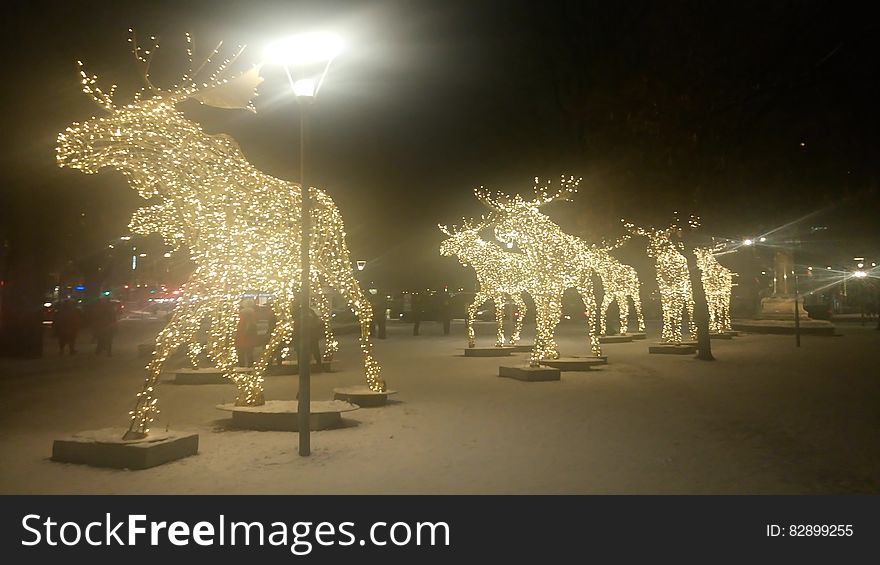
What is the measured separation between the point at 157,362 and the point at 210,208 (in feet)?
7.73

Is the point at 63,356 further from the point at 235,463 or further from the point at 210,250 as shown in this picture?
the point at 235,463

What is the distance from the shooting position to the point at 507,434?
9156mm

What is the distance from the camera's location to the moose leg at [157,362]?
7.94m

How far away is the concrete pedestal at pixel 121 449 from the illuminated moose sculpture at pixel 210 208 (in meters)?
0.27

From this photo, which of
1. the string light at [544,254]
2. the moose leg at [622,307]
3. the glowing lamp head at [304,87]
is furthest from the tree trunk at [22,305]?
the moose leg at [622,307]

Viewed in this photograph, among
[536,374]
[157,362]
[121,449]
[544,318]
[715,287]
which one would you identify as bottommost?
[121,449]

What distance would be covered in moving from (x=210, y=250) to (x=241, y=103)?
6.48 feet

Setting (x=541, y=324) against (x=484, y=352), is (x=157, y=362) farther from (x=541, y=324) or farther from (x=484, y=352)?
(x=484, y=352)

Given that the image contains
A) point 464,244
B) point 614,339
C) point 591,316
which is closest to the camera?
point 591,316

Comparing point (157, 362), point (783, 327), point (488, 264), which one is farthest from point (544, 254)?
point (783, 327)

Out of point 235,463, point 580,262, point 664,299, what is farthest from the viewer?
point 664,299

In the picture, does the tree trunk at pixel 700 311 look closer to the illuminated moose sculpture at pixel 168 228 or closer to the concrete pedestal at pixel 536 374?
the concrete pedestal at pixel 536 374
